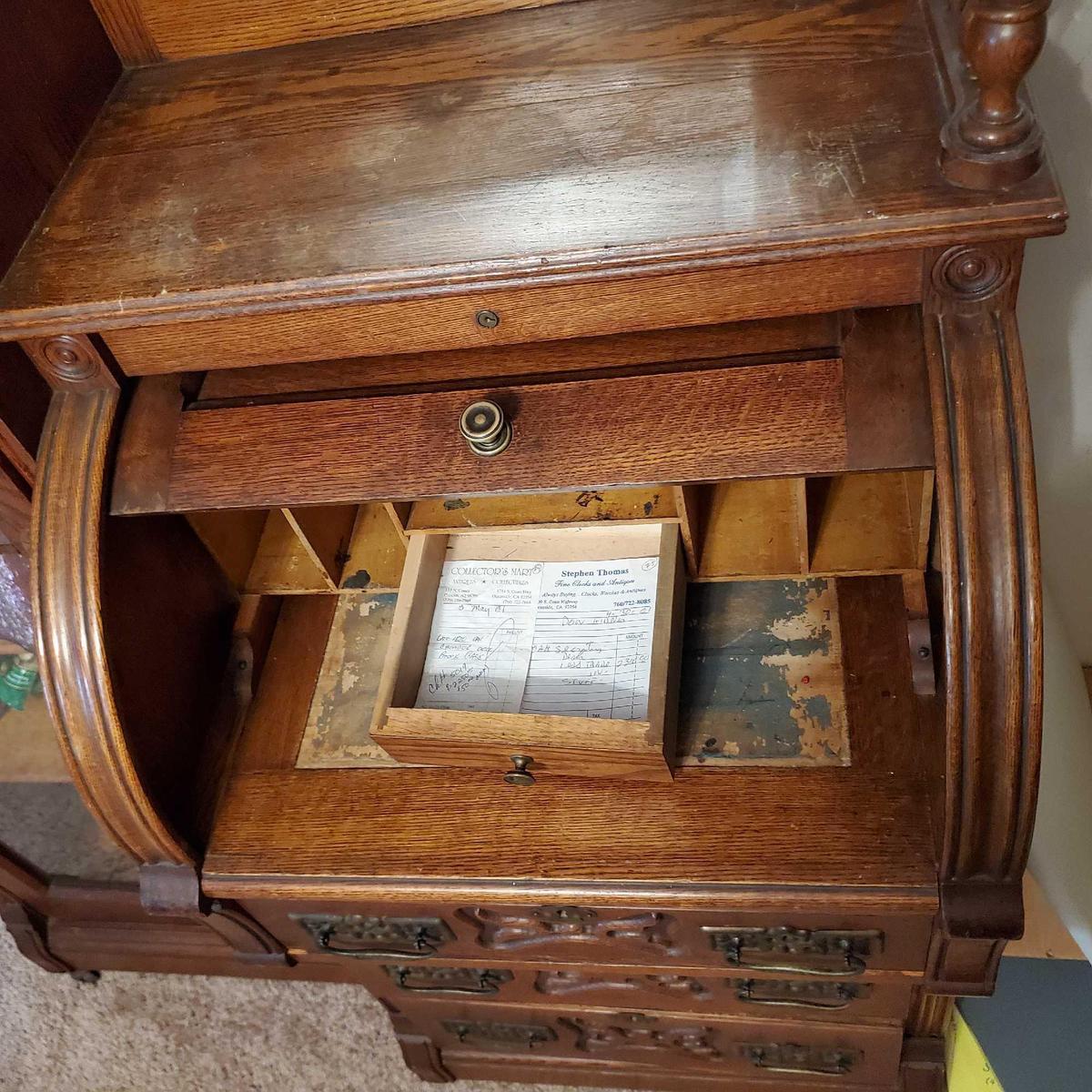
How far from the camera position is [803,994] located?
1.10m

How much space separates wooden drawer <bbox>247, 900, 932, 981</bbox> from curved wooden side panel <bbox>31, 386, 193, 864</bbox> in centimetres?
29

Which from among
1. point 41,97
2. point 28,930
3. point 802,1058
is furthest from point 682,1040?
point 41,97

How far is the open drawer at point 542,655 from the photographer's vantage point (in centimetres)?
93

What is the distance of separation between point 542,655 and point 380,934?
14.8 inches

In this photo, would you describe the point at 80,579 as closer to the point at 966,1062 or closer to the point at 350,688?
the point at 350,688

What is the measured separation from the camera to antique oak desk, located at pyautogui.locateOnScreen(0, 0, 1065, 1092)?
716 mm

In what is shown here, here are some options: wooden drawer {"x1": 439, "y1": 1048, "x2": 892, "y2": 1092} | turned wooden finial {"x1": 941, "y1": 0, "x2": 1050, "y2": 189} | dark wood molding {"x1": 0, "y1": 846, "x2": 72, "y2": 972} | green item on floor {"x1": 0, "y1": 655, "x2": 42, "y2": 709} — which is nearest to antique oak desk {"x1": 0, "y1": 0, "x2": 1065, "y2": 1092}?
turned wooden finial {"x1": 941, "y1": 0, "x2": 1050, "y2": 189}

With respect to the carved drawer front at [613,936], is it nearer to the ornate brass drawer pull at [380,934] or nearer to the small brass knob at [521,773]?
the ornate brass drawer pull at [380,934]

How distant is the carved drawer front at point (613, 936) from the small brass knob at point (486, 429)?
1.51 feet

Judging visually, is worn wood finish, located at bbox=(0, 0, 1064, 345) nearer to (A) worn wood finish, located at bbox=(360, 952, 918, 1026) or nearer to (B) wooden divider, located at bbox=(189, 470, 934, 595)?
(B) wooden divider, located at bbox=(189, 470, 934, 595)

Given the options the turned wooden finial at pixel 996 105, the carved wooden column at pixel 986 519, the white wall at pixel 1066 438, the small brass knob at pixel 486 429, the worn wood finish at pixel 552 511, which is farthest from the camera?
the worn wood finish at pixel 552 511

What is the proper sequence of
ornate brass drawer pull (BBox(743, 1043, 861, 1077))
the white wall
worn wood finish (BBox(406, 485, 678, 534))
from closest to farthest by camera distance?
the white wall, worn wood finish (BBox(406, 485, 678, 534)), ornate brass drawer pull (BBox(743, 1043, 861, 1077))

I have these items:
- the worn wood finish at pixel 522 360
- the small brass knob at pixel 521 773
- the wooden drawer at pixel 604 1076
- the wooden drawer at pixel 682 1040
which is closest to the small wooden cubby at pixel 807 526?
the worn wood finish at pixel 522 360

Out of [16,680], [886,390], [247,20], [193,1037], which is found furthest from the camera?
[193,1037]
